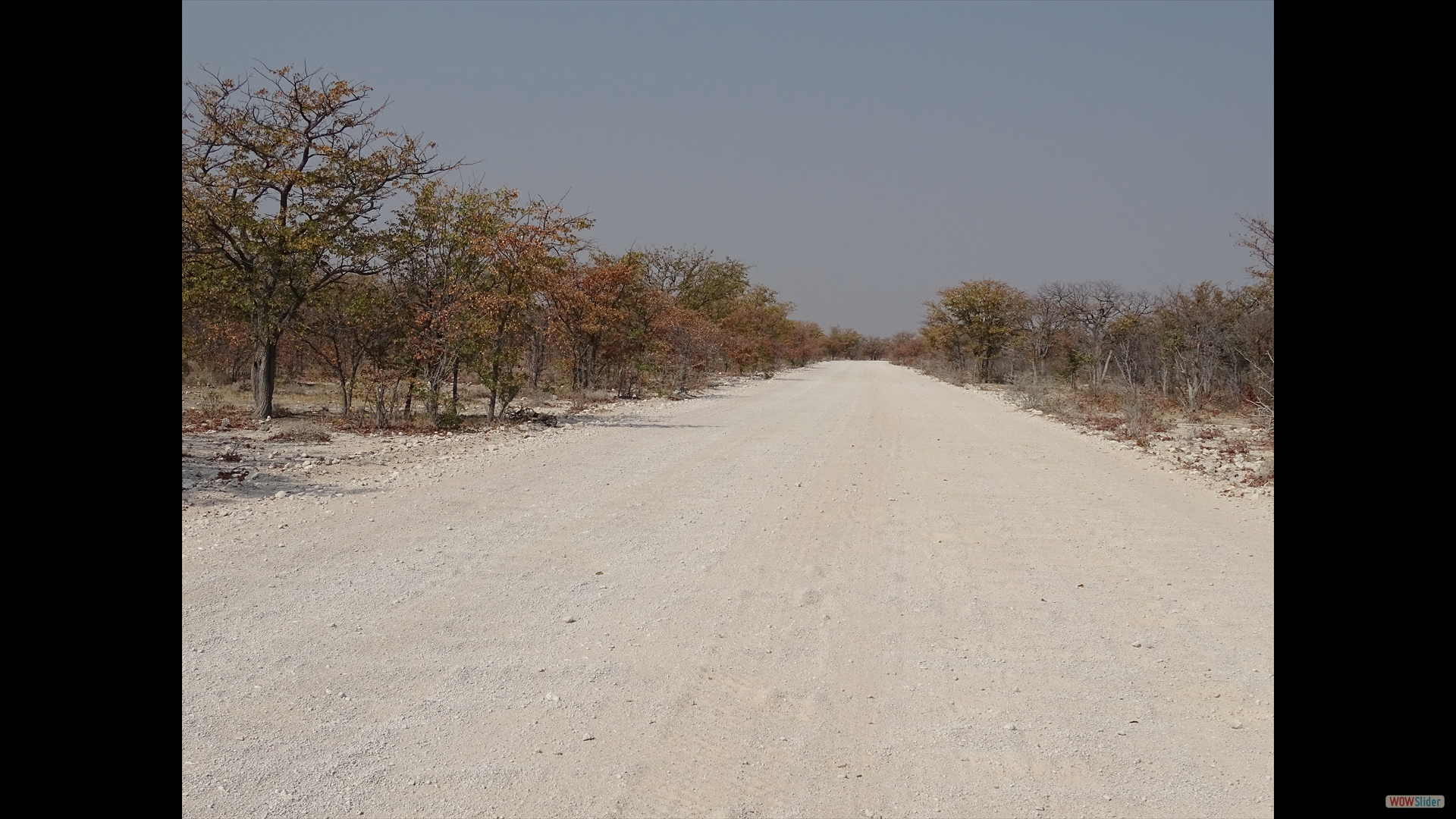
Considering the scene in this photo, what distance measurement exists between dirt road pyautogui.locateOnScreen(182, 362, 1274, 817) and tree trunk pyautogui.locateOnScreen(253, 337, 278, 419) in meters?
8.42

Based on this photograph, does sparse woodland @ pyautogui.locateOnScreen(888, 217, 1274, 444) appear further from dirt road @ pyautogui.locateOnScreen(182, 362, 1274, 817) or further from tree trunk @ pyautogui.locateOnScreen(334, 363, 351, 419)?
tree trunk @ pyautogui.locateOnScreen(334, 363, 351, 419)

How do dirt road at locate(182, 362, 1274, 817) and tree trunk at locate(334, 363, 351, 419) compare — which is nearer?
dirt road at locate(182, 362, 1274, 817)

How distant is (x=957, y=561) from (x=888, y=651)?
80.5 inches
